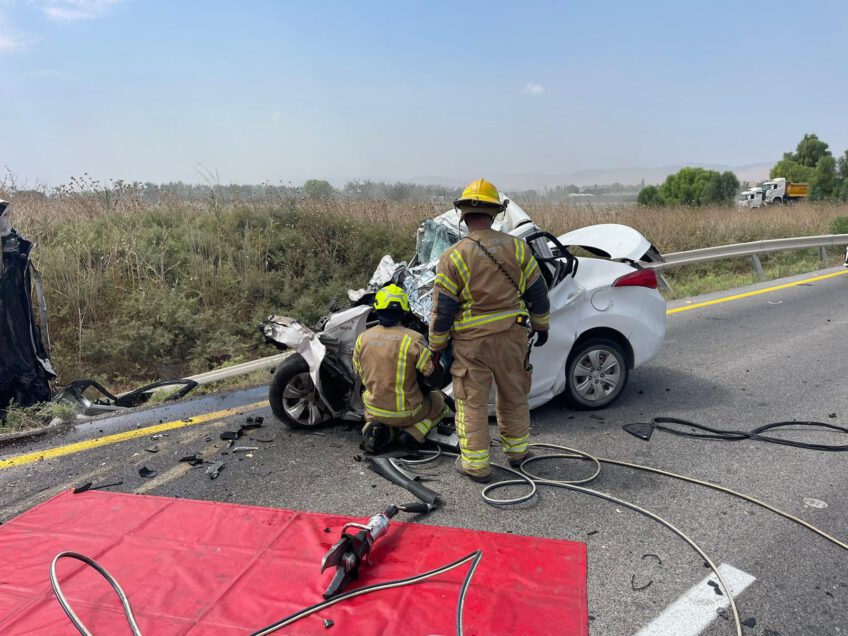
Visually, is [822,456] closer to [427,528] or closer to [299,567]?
[427,528]

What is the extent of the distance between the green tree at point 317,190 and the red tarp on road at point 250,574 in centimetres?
896

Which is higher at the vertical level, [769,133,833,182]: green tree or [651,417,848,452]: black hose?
[769,133,833,182]: green tree

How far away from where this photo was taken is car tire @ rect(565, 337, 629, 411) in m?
4.89

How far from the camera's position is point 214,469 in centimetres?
418

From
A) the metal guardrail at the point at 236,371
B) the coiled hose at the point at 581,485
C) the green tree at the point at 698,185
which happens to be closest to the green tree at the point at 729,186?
the green tree at the point at 698,185

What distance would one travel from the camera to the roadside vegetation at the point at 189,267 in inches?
300

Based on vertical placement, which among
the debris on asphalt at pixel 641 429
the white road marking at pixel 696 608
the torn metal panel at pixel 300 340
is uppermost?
the torn metal panel at pixel 300 340

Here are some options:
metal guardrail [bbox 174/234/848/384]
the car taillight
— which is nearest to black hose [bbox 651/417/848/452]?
the car taillight

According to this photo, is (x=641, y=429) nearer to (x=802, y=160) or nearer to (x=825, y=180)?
(x=825, y=180)

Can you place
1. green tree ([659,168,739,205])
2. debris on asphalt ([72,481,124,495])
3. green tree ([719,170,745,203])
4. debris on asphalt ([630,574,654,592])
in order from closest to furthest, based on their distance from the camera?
debris on asphalt ([630,574,654,592]), debris on asphalt ([72,481,124,495]), green tree ([659,168,739,205]), green tree ([719,170,745,203])

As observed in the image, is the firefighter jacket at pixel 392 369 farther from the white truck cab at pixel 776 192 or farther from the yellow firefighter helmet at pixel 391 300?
the white truck cab at pixel 776 192

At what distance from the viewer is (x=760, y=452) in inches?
167

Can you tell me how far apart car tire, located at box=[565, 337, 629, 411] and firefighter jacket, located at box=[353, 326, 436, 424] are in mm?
1450

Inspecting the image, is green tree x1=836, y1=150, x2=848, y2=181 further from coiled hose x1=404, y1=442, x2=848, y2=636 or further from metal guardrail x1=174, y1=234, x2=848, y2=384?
coiled hose x1=404, y1=442, x2=848, y2=636
